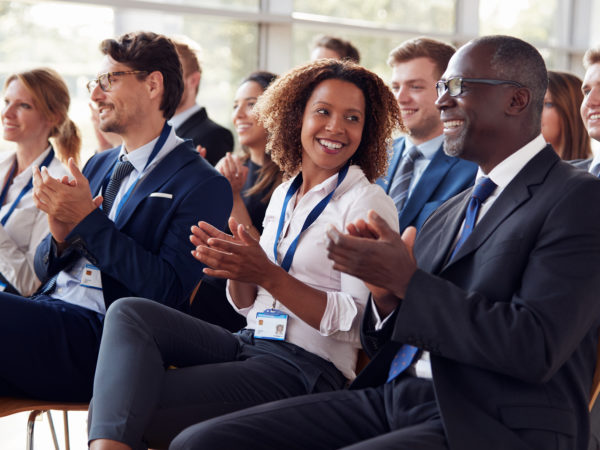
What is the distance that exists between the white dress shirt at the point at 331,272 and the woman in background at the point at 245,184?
2.01 ft

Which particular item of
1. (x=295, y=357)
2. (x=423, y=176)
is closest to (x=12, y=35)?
(x=423, y=176)

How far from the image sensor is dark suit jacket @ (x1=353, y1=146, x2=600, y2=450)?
55.5 inches

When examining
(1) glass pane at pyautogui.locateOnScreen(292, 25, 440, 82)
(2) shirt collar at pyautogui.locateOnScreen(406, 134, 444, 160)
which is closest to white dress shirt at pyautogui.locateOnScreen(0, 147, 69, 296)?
(2) shirt collar at pyautogui.locateOnScreen(406, 134, 444, 160)

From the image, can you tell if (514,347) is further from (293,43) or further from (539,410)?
(293,43)

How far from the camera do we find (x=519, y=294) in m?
1.49

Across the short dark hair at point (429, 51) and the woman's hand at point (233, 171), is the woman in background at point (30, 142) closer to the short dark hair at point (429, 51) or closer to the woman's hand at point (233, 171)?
the woman's hand at point (233, 171)

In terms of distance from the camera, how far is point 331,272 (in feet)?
6.81

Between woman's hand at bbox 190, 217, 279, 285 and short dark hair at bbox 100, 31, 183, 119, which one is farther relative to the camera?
short dark hair at bbox 100, 31, 183, 119

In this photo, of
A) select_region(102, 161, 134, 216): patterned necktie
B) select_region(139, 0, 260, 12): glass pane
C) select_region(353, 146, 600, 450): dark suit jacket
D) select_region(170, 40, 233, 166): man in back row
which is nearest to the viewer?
select_region(353, 146, 600, 450): dark suit jacket

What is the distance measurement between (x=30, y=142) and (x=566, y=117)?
263 cm

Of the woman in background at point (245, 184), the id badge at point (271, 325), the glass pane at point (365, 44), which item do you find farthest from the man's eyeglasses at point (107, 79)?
the glass pane at point (365, 44)

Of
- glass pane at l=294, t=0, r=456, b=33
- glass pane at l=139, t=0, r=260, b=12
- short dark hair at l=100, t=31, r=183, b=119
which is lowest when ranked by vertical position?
short dark hair at l=100, t=31, r=183, b=119

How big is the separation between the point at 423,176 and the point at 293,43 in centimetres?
397

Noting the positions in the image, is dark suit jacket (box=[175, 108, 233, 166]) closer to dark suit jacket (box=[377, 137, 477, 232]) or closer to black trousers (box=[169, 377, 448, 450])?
dark suit jacket (box=[377, 137, 477, 232])
